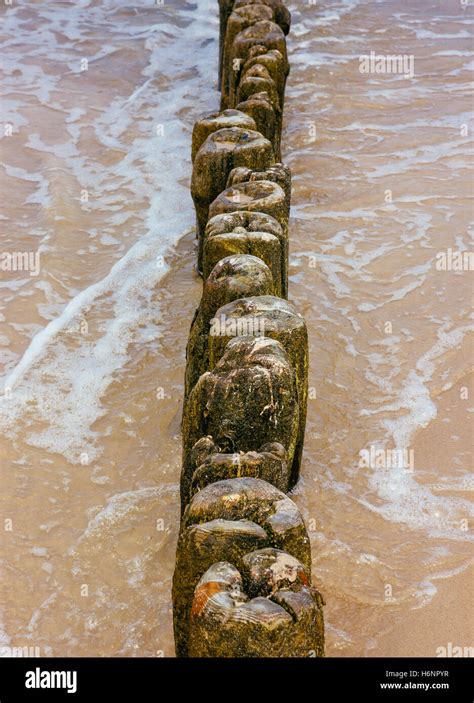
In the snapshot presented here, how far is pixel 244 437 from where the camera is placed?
3723 millimetres

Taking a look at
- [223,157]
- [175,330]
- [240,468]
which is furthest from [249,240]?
[175,330]

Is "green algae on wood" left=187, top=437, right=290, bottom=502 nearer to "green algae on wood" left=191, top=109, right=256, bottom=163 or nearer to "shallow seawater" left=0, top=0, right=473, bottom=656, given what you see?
"shallow seawater" left=0, top=0, right=473, bottom=656

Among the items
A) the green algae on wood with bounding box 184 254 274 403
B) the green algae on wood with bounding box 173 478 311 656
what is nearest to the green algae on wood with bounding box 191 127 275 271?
the green algae on wood with bounding box 184 254 274 403

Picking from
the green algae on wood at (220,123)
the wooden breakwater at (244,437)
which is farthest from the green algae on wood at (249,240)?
the green algae on wood at (220,123)

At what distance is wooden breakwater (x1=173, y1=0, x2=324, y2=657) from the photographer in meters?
2.75

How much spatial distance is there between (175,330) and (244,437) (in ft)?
9.40

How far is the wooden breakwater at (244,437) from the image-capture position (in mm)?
2754

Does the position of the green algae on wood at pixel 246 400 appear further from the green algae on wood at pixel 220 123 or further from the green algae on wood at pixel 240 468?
the green algae on wood at pixel 220 123

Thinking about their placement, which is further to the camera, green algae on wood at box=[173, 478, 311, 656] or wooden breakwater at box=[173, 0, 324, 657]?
green algae on wood at box=[173, 478, 311, 656]

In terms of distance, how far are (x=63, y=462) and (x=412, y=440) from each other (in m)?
1.94

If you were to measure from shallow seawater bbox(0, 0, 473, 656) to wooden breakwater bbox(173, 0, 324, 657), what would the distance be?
650mm

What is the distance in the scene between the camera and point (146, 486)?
4.91m

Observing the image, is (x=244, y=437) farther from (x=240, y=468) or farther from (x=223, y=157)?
(x=223, y=157)
